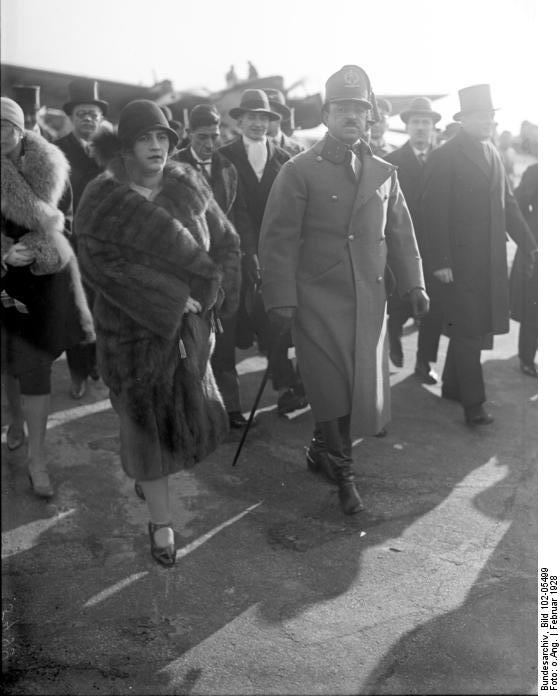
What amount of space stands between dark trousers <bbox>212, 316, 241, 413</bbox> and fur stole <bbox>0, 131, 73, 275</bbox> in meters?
1.26

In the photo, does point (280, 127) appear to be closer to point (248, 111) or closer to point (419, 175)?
point (419, 175)

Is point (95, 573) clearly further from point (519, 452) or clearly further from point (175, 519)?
point (519, 452)

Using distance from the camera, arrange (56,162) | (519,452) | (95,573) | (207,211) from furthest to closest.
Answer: (519,452)
(56,162)
(207,211)
(95,573)

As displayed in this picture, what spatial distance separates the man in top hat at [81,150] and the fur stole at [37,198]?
1222 millimetres

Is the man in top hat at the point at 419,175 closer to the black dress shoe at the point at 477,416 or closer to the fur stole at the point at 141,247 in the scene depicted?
the black dress shoe at the point at 477,416

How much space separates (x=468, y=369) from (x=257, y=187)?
166 centimetres

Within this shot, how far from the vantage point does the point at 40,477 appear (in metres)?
4.33

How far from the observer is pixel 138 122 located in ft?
12.0

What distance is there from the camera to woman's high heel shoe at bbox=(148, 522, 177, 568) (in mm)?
3689

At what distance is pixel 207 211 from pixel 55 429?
6.09 feet

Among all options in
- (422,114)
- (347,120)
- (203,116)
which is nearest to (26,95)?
(203,116)

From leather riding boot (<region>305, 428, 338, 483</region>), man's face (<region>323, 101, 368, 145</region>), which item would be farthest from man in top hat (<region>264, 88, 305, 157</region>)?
leather riding boot (<region>305, 428, 338, 483</region>)

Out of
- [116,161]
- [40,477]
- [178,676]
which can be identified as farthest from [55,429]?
[178,676]

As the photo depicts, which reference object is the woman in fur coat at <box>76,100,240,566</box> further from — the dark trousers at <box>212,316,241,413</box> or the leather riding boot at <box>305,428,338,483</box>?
the dark trousers at <box>212,316,241,413</box>
